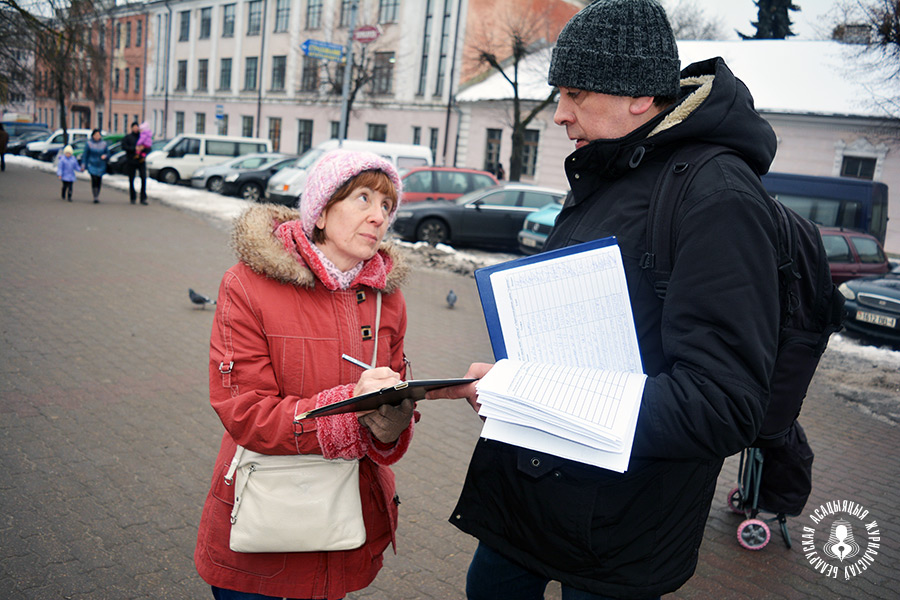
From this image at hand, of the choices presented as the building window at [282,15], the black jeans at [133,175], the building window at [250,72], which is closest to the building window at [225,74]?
the building window at [250,72]

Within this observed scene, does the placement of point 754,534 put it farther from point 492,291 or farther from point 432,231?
point 432,231

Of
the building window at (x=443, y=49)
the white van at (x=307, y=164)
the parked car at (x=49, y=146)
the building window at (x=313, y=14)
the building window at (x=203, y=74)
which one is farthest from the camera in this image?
the building window at (x=203, y=74)

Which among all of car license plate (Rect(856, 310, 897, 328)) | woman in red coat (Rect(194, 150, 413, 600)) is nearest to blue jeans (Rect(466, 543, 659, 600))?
woman in red coat (Rect(194, 150, 413, 600))

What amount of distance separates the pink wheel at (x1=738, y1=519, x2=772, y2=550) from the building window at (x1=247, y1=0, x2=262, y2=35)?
4685cm

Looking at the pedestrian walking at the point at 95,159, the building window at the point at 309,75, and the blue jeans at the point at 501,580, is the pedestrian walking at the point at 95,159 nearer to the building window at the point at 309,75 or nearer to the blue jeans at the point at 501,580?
the blue jeans at the point at 501,580

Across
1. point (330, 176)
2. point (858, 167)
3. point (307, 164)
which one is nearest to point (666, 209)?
point (330, 176)

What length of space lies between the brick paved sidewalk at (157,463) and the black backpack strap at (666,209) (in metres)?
2.37

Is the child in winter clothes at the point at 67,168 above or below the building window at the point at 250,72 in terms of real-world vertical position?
below

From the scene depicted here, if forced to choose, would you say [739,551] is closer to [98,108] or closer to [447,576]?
[447,576]

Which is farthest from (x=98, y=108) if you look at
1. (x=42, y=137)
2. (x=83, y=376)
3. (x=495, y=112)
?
(x=83, y=376)

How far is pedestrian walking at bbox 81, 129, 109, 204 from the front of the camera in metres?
17.7

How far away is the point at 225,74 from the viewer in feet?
157

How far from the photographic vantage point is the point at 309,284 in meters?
2.08

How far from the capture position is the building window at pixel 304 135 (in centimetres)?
4225
